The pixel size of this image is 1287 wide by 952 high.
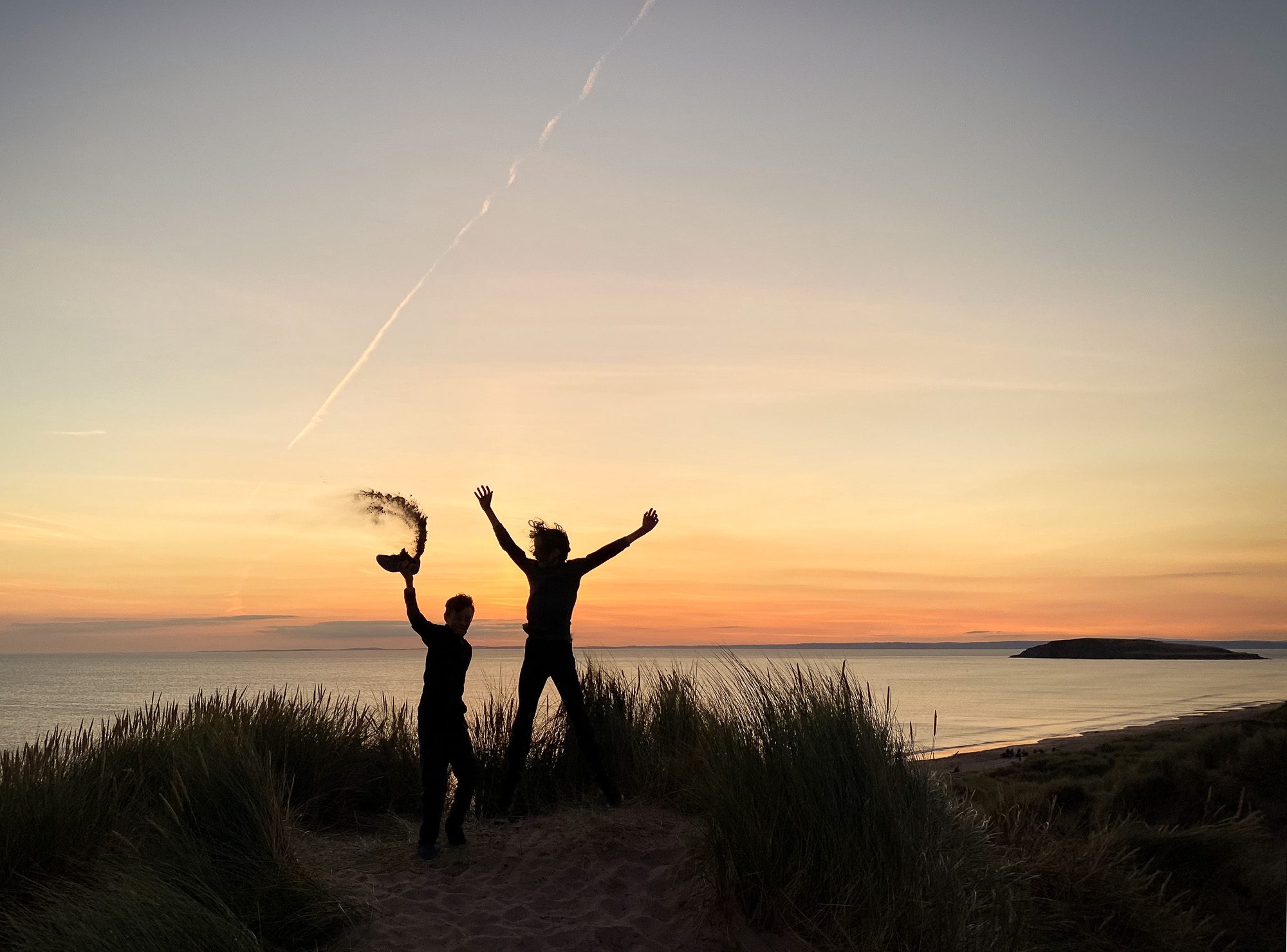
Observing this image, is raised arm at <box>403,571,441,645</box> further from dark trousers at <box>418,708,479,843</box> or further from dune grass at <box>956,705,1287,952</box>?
dune grass at <box>956,705,1287,952</box>

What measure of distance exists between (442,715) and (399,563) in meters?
1.23

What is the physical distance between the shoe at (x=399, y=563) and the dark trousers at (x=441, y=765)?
109 cm

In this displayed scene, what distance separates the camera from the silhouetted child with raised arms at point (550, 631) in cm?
774

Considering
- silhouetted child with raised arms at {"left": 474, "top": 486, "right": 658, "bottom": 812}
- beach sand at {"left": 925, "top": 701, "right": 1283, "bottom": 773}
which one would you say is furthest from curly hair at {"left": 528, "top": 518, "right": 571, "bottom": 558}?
beach sand at {"left": 925, "top": 701, "right": 1283, "bottom": 773}

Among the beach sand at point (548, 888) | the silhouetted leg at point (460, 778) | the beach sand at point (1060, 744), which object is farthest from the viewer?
the beach sand at point (1060, 744)

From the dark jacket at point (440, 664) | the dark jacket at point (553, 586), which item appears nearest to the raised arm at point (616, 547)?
the dark jacket at point (553, 586)

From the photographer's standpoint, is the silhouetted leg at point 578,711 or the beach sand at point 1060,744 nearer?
the silhouetted leg at point 578,711

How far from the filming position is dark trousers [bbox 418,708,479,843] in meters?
Answer: 7.08

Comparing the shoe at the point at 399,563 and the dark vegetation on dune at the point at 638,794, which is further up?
the shoe at the point at 399,563

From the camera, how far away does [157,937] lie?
516 centimetres

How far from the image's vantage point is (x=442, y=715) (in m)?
7.13

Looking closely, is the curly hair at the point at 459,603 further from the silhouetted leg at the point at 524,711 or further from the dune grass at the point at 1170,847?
the dune grass at the point at 1170,847

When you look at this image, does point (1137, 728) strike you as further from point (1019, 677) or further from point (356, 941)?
point (1019, 677)

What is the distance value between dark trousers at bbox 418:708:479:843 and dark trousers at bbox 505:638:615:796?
582mm
